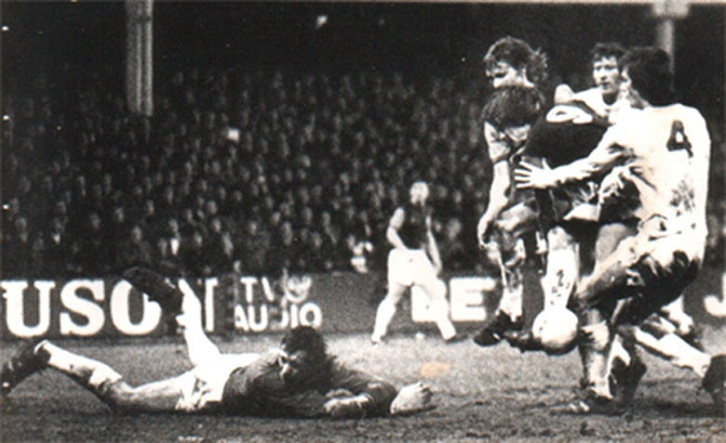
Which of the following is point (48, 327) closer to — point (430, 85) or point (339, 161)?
point (339, 161)

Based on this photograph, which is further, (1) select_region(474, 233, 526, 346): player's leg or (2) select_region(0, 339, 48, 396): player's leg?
(1) select_region(474, 233, 526, 346): player's leg

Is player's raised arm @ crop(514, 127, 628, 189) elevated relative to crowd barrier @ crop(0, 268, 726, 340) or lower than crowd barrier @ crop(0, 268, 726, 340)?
elevated

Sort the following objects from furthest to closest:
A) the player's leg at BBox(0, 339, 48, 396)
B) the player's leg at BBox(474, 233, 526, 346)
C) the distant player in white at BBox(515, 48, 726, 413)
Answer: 1. the player's leg at BBox(474, 233, 526, 346)
2. the player's leg at BBox(0, 339, 48, 396)
3. the distant player in white at BBox(515, 48, 726, 413)

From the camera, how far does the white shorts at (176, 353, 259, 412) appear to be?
16.9ft

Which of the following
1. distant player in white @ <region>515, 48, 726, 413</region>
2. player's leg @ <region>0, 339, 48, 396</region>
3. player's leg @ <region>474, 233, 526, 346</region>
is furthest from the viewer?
player's leg @ <region>474, 233, 526, 346</region>

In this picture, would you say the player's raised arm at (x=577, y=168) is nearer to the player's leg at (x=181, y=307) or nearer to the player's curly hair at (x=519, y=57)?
the player's curly hair at (x=519, y=57)

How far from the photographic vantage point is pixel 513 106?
17.1ft

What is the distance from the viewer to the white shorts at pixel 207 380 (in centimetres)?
516

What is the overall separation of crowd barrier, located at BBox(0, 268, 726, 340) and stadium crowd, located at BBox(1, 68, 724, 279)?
0.24 ft

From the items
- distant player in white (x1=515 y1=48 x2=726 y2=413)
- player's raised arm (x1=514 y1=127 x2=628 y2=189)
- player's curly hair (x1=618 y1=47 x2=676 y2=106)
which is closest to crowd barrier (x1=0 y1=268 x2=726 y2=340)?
distant player in white (x1=515 y1=48 x2=726 y2=413)

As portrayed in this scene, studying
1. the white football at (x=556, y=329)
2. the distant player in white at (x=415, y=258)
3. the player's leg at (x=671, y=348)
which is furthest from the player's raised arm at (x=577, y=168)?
the player's leg at (x=671, y=348)

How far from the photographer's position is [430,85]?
5391 millimetres

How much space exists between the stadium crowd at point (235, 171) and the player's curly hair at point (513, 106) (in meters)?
0.08

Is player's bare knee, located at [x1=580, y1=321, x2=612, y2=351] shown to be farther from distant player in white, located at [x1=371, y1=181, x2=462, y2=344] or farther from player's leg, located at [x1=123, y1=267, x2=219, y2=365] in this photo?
player's leg, located at [x1=123, y1=267, x2=219, y2=365]
